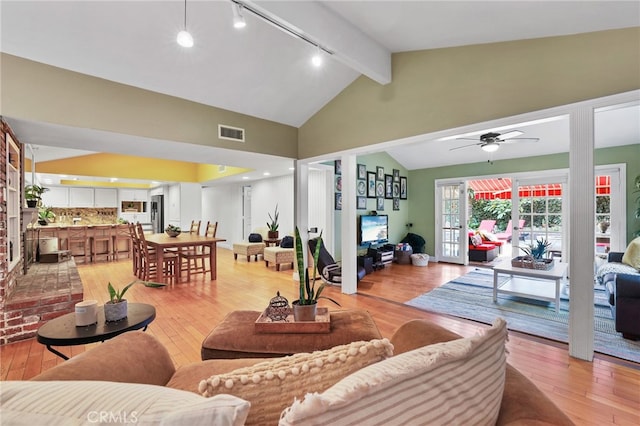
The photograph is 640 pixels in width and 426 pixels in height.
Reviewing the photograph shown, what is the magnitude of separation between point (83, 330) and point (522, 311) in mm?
4256

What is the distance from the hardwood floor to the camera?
1907mm

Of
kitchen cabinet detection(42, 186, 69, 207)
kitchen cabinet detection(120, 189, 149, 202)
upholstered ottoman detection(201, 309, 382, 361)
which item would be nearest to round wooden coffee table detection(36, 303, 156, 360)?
upholstered ottoman detection(201, 309, 382, 361)

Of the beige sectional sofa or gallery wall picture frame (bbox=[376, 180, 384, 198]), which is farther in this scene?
gallery wall picture frame (bbox=[376, 180, 384, 198])

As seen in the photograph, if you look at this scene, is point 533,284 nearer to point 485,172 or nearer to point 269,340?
point 485,172

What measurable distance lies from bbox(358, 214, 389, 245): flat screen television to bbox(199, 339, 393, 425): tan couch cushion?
205 inches

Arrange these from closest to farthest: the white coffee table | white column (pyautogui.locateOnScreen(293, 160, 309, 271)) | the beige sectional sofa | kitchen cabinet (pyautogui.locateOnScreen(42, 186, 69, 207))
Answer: the beige sectional sofa, the white coffee table, white column (pyautogui.locateOnScreen(293, 160, 309, 271)), kitchen cabinet (pyautogui.locateOnScreen(42, 186, 69, 207))

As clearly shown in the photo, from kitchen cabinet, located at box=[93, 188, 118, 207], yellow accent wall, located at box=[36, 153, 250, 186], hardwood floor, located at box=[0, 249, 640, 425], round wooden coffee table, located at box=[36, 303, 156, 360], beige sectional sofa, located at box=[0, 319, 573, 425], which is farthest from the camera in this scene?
kitchen cabinet, located at box=[93, 188, 118, 207]

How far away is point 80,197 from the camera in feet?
30.0

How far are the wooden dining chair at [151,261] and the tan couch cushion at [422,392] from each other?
4.91 metres

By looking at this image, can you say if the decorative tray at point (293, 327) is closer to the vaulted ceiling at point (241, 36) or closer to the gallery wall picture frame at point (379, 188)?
the vaulted ceiling at point (241, 36)

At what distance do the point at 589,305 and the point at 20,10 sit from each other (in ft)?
17.0

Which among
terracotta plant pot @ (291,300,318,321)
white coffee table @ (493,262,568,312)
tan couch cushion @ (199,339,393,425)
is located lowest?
white coffee table @ (493,262,568,312)

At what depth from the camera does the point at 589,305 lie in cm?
233

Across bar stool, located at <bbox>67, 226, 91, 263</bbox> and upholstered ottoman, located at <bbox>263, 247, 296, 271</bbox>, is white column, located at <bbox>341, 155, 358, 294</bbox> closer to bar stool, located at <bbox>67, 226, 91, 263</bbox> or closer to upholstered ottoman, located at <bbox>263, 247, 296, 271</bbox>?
upholstered ottoman, located at <bbox>263, 247, 296, 271</bbox>
